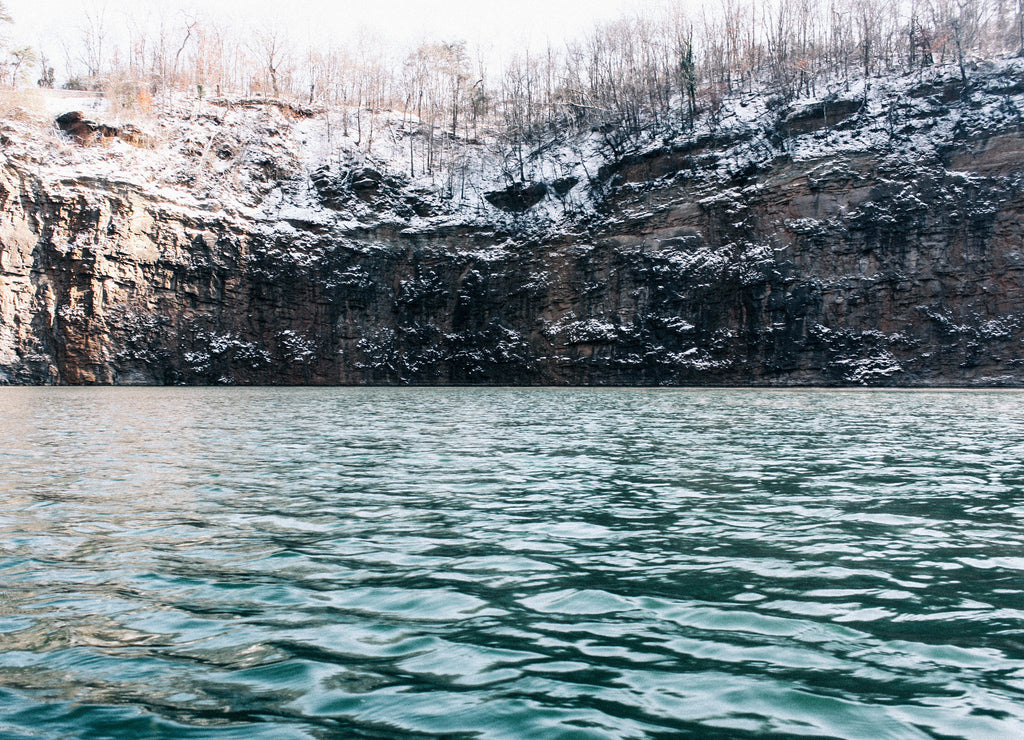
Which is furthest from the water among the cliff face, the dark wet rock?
the dark wet rock

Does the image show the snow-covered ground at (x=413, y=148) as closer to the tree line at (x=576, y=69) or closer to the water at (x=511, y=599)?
the tree line at (x=576, y=69)

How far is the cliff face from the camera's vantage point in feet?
119

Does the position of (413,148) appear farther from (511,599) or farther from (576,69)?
(511,599)

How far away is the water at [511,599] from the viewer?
2945 mm

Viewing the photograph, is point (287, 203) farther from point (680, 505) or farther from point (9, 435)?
point (680, 505)

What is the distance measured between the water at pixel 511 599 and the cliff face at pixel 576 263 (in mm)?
29919

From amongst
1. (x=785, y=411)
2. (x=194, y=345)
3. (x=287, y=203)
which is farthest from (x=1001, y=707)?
(x=287, y=203)

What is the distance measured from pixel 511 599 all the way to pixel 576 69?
61070 mm

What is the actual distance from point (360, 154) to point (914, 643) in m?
53.0

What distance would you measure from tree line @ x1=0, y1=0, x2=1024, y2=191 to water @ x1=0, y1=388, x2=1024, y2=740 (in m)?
→ 42.9

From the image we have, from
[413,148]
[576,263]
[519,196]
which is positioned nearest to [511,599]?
[576,263]

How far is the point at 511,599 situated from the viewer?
14.6 ft

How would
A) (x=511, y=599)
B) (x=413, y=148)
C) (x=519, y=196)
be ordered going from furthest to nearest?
1. (x=413, y=148)
2. (x=519, y=196)
3. (x=511, y=599)

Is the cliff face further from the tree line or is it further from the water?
the water
